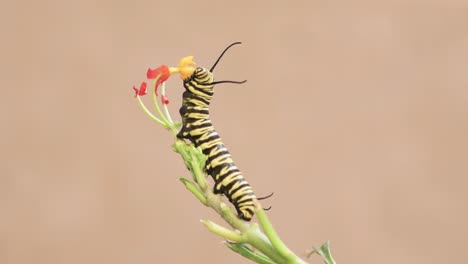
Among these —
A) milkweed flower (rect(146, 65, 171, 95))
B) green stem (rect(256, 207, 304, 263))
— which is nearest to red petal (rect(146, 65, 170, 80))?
milkweed flower (rect(146, 65, 171, 95))

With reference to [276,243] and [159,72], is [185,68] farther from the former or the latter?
[276,243]

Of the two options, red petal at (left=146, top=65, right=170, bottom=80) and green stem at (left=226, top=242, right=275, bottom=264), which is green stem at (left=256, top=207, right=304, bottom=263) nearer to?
green stem at (left=226, top=242, right=275, bottom=264)

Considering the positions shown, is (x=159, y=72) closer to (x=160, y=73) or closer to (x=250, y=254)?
(x=160, y=73)

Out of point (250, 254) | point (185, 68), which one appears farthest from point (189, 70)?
point (250, 254)

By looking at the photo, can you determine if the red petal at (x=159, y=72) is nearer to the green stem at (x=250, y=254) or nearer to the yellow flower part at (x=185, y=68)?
the yellow flower part at (x=185, y=68)

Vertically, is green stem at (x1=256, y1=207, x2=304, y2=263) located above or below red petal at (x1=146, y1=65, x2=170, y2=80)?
below

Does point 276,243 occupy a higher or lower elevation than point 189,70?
lower

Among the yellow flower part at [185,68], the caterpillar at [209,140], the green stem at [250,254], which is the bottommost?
the green stem at [250,254]

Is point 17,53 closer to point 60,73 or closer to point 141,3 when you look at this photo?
point 60,73

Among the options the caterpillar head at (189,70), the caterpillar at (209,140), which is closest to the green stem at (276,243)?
the caterpillar at (209,140)
